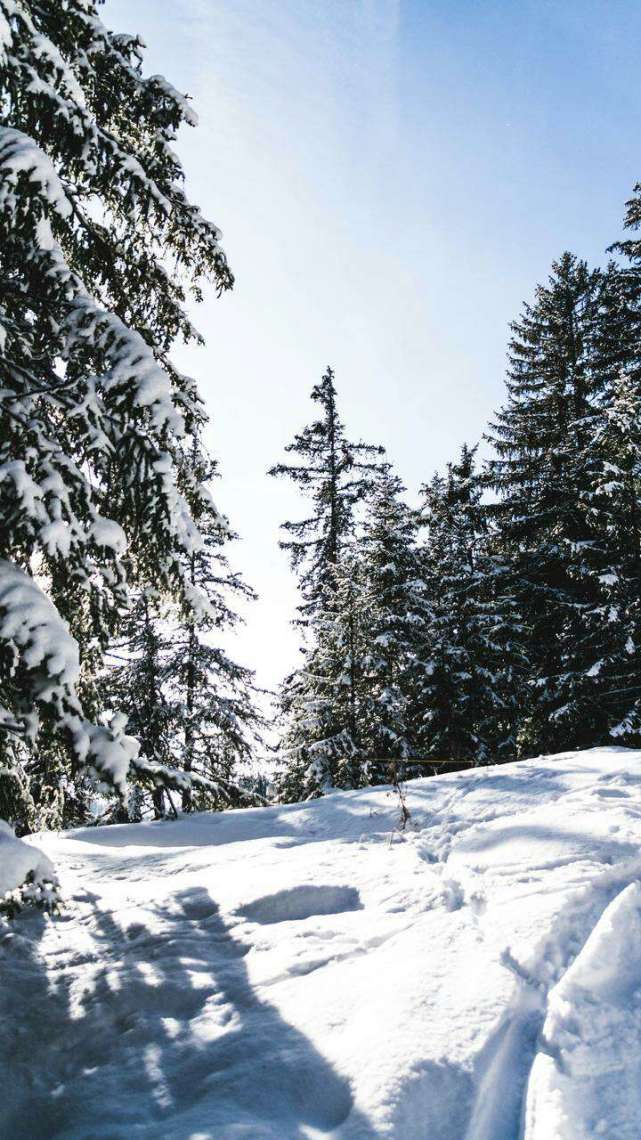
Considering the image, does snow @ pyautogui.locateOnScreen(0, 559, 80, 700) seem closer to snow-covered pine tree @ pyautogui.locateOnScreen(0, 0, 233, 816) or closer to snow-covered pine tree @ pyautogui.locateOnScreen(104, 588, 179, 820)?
snow-covered pine tree @ pyautogui.locateOnScreen(0, 0, 233, 816)

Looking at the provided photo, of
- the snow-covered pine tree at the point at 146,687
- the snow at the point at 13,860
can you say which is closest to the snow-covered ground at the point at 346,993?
the snow at the point at 13,860

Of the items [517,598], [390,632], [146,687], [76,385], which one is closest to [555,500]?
[517,598]

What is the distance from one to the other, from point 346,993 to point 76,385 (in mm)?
4324

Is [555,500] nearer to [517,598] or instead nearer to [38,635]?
[517,598]

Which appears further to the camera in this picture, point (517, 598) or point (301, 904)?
point (517, 598)

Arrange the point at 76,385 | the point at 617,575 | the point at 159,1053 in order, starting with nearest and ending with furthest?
the point at 159,1053 < the point at 76,385 < the point at 617,575

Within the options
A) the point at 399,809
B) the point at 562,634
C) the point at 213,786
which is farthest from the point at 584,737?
the point at 213,786

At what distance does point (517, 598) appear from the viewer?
60.4ft

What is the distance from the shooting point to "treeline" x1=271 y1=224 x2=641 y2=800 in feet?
48.7

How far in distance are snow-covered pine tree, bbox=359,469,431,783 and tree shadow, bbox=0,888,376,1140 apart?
11.5 metres

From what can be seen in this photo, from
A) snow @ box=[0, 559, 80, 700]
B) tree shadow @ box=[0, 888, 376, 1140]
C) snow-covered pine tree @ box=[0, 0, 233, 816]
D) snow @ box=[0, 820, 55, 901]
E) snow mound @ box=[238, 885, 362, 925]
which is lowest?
tree shadow @ box=[0, 888, 376, 1140]

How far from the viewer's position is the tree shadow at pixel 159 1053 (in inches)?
109

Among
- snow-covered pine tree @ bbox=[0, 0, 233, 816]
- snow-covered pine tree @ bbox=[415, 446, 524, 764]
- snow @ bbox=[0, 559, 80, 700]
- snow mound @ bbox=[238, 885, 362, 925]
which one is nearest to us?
snow @ bbox=[0, 559, 80, 700]

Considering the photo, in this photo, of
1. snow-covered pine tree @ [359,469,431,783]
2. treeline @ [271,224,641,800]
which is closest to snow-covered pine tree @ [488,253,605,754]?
treeline @ [271,224,641,800]
